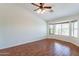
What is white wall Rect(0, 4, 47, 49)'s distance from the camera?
1161 mm

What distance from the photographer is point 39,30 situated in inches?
50.4

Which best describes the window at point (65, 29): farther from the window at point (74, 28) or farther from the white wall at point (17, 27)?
the white wall at point (17, 27)

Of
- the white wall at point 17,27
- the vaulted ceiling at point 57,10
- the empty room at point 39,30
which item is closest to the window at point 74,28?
the empty room at point 39,30

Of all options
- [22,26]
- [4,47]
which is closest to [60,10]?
[22,26]

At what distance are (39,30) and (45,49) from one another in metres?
0.27

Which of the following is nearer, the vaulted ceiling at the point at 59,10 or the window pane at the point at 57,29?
the vaulted ceiling at the point at 59,10

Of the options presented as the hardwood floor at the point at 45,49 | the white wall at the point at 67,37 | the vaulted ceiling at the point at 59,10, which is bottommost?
the hardwood floor at the point at 45,49

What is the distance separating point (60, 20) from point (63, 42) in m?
0.30

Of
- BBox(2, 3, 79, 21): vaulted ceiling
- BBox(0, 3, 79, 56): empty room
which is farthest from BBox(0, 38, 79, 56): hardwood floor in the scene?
BBox(2, 3, 79, 21): vaulted ceiling

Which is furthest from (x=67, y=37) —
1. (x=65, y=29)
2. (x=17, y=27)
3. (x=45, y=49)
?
(x=17, y=27)

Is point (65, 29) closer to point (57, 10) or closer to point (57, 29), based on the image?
point (57, 29)

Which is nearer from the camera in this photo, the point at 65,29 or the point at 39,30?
the point at 65,29

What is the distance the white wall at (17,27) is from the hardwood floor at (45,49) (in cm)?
7

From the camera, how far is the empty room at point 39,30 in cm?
112
